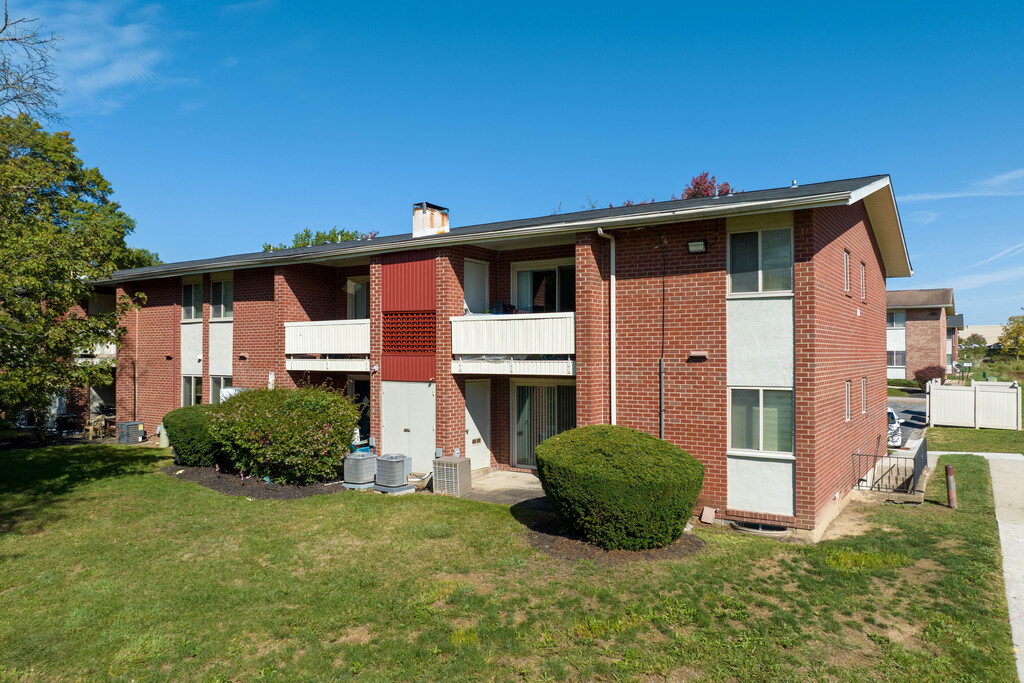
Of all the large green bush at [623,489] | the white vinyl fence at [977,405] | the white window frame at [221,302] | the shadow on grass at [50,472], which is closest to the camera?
the large green bush at [623,489]

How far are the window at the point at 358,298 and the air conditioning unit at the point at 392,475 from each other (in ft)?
23.0

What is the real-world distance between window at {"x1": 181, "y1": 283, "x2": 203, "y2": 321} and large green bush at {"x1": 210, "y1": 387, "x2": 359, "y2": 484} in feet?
24.7

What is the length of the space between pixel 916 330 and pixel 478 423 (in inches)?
1688

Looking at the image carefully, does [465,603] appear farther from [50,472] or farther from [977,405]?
[977,405]

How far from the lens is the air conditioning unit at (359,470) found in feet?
46.4

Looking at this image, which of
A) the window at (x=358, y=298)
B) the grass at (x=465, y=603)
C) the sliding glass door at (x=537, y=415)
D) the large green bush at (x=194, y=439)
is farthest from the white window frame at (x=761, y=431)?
the large green bush at (x=194, y=439)

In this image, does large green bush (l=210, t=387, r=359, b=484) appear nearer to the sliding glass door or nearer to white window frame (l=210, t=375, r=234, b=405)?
the sliding glass door

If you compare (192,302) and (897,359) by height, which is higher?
(192,302)

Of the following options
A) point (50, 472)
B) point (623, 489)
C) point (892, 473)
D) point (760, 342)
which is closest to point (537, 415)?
point (760, 342)

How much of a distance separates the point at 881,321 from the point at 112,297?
94.8 feet

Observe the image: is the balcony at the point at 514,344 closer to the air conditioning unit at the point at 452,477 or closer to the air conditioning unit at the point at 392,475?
the air conditioning unit at the point at 452,477

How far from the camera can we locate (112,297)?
1000 inches

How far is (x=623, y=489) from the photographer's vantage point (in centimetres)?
926

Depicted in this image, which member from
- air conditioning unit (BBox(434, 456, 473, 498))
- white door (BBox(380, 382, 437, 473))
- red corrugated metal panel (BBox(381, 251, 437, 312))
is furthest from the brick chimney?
air conditioning unit (BBox(434, 456, 473, 498))
